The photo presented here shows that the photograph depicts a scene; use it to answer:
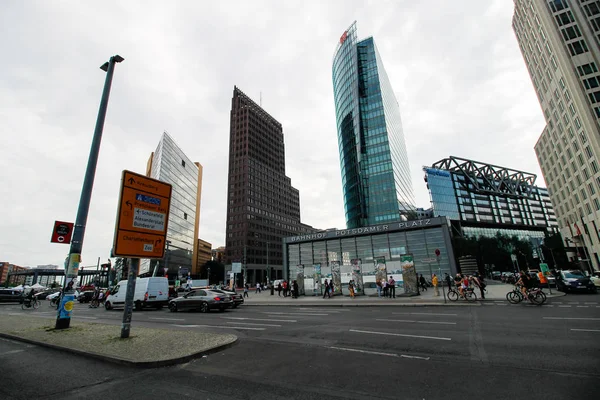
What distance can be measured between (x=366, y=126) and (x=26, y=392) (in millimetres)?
84768

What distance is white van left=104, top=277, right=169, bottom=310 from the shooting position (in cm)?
2195

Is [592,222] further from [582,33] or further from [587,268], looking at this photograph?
[582,33]

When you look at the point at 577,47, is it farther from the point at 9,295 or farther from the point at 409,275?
the point at 9,295

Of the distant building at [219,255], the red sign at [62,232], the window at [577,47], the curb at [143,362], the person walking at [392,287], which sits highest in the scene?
the window at [577,47]

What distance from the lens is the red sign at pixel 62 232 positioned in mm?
10922

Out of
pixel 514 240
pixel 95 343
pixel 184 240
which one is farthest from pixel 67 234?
pixel 514 240

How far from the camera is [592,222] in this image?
5619cm

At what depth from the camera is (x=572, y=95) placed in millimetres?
54031

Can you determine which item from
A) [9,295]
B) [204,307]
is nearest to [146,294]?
[204,307]

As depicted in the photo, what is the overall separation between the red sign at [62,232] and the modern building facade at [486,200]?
106m

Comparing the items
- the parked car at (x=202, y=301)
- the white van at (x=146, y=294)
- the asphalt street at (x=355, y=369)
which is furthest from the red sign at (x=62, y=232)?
the white van at (x=146, y=294)

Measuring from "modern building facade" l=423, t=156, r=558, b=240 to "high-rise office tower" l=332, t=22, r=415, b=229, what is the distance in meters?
27.9

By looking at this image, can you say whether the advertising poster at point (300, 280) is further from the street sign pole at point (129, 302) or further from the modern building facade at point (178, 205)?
the modern building facade at point (178, 205)

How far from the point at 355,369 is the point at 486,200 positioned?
138681 mm
